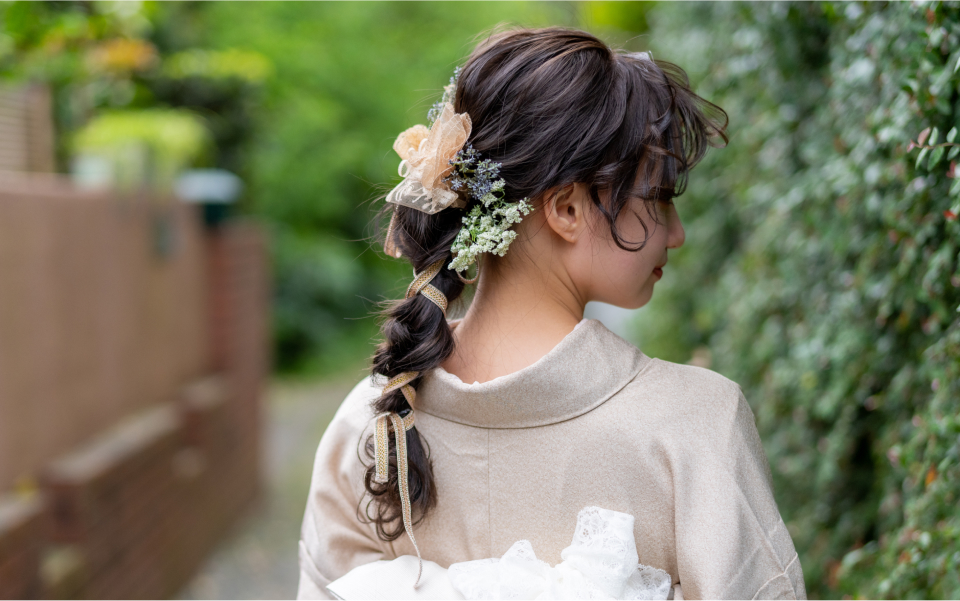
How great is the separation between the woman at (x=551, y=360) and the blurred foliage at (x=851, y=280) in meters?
0.48

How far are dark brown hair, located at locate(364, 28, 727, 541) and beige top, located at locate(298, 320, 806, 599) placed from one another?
0.20 ft

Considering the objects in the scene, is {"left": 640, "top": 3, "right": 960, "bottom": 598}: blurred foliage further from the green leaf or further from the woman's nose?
the woman's nose

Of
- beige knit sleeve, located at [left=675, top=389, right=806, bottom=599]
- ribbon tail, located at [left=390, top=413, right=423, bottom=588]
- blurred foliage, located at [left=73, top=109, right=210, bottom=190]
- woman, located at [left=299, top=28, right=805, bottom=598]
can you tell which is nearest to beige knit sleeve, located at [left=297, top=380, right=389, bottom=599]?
woman, located at [left=299, top=28, right=805, bottom=598]

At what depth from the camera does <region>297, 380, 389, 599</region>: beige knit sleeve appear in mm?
1432

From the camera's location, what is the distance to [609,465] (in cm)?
120

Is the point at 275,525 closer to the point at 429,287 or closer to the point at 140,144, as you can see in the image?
the point at 140,144

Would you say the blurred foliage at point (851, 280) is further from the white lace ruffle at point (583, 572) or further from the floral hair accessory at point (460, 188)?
the floral hair accessory at point (460, 188)

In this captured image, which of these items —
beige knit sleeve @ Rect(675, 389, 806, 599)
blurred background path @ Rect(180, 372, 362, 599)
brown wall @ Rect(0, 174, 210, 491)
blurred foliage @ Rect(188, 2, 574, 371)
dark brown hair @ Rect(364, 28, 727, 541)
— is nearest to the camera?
beige knit sleeve @ Rect(675, 389, 806, 599)

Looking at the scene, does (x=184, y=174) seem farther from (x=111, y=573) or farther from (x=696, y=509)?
(x=696, y=509)

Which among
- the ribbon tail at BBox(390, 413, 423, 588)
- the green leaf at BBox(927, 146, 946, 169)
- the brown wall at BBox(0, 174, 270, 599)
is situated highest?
the green leaf at BBox(927, 146, 946, 169)

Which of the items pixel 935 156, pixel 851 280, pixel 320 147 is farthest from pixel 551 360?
pixel 320 147

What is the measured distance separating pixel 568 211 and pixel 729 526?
1.64ft

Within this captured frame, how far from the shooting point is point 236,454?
5.57 m

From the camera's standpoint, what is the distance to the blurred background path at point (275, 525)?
14.9ft
